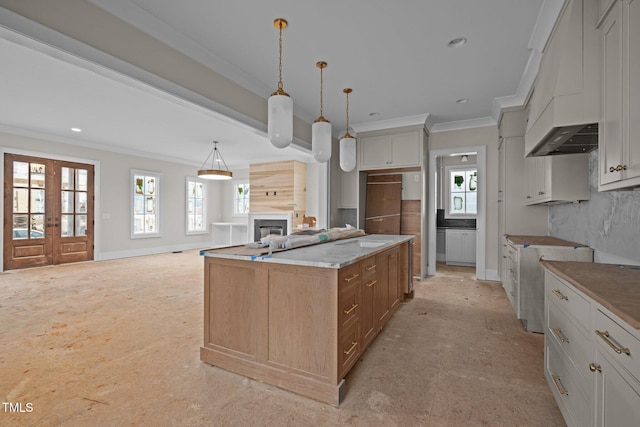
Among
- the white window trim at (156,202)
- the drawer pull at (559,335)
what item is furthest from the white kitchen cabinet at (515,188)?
the white window trim at (156,202)

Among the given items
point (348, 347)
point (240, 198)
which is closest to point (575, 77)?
point (348, 347)

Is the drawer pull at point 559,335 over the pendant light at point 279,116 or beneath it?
beneath

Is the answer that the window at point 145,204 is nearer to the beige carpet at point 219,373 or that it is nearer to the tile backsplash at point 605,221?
the beige carpet at point 219,373

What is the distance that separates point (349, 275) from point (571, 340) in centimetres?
119

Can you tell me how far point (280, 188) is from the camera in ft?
26.9

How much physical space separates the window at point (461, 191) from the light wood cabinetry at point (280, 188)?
371 cm

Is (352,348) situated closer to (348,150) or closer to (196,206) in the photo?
(348,150)

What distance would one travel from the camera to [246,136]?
6055 millimetres

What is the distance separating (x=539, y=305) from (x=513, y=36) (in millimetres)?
2543

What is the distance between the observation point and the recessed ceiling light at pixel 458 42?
2.82m

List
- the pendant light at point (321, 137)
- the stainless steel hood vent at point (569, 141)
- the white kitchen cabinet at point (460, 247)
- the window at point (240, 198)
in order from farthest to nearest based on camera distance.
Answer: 1. the window at point (240, 198)
2. the white kitchen cabinet at point (460, 247)
3. the pendant light at point (321, 137)
4. the stainless steel hood vent at point (569, 141)

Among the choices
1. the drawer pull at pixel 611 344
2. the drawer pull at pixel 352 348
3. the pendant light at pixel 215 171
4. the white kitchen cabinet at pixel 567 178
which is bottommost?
the drawer pull at pixel 352 348

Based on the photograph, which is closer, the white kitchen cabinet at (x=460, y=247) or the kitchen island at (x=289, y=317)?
the kitchen island at (x=289, y=317)

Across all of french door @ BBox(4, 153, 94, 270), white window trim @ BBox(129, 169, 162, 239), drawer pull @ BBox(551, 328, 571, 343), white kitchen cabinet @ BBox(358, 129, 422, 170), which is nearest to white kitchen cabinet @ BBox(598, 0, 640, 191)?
drawer pull @ BBox(551, 328, 571, 343)
